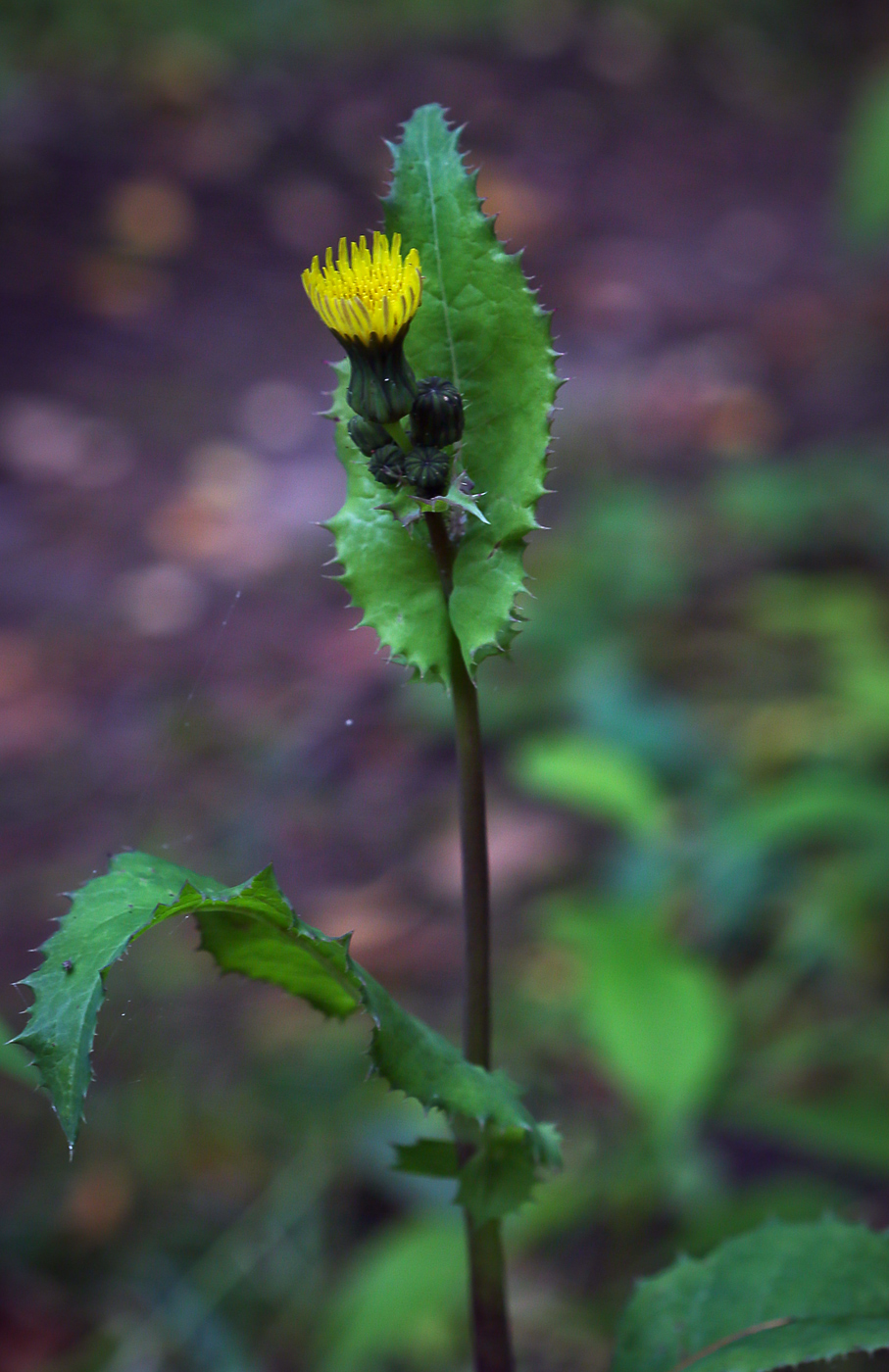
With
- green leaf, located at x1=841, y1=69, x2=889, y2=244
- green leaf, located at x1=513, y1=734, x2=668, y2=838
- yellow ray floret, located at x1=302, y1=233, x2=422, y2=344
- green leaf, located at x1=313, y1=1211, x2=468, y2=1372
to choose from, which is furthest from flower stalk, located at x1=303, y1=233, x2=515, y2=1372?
green leaf, located at x1=841, y1=69, x2=889, y2=244

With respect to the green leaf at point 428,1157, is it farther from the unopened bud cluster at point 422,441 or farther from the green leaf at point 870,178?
the green leaf at point 870,178

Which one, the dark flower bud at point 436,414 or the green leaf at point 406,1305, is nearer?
the dark flower bud at point 436,414

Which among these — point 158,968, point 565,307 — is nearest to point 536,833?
point 158,968

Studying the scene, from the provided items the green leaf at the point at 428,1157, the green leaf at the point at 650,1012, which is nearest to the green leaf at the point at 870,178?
the green leaf at the point at 650,1012

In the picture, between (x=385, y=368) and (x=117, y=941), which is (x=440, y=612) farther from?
(x=117, y=941)

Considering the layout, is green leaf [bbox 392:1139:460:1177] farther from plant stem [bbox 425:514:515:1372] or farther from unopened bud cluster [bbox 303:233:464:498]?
unopened bud cluster [bbox 303:233:464:498]

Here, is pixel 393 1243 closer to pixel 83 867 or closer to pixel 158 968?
pixel 158 968

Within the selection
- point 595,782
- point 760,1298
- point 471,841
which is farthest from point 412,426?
point 595,782
